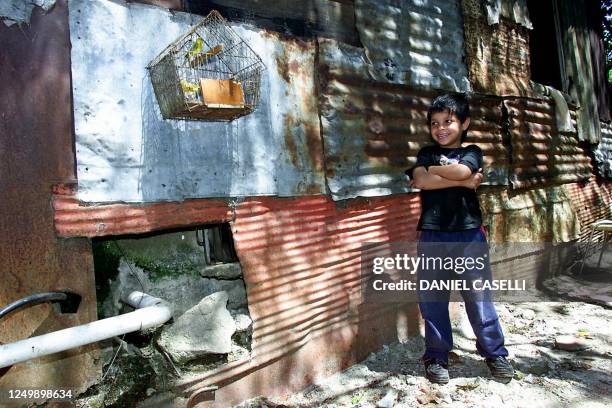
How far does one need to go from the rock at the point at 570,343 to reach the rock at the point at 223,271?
2.99 meters

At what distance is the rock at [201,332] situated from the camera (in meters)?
2.82

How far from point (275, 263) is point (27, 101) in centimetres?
186

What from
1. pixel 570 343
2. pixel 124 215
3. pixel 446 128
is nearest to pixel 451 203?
pixel 446 128

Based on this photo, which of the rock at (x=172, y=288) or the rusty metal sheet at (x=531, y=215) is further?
the rusty metal sheet at (x=531, y=215)

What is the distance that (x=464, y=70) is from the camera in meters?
4.96

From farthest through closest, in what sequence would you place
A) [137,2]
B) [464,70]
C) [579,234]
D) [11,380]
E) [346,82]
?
1. [579,234]
2. [464,70]
3. [346,82]
4. [137,2]
5. [11,380]

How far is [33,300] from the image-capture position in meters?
2.24

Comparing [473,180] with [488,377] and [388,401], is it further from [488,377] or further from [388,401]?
[388,401]

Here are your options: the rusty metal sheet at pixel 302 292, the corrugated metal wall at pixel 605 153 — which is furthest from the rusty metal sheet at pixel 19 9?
the corrugated metal wall at pixel 605 153

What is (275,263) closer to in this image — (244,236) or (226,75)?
(244,236)

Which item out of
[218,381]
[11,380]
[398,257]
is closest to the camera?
[11,380]

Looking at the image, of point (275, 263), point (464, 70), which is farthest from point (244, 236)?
point (464, 70)

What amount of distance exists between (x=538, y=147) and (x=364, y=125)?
3.48m

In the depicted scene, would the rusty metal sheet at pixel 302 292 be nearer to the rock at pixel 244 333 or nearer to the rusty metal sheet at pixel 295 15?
the rock at pixel 244 333
